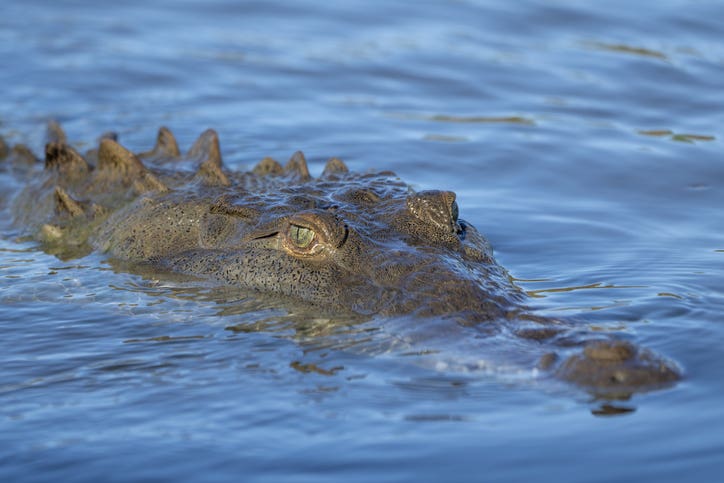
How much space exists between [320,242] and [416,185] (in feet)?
11.6

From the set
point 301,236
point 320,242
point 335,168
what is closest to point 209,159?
point 335,168

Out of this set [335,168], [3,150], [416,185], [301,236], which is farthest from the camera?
[3,150]

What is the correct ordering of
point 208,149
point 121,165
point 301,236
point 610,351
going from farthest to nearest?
point 208,149 < point 121,165 < point 301,236 < point 610,351

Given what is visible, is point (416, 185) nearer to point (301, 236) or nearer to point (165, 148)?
point (165, 148)

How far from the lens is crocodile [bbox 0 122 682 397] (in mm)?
5324

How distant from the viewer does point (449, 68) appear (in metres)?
13.6

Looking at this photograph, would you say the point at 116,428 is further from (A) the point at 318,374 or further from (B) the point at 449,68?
(B) the point at 449,68

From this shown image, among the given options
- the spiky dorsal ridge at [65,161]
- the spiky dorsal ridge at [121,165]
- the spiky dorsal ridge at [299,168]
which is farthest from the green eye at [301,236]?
the spiky dorsal ridge at [65,161]

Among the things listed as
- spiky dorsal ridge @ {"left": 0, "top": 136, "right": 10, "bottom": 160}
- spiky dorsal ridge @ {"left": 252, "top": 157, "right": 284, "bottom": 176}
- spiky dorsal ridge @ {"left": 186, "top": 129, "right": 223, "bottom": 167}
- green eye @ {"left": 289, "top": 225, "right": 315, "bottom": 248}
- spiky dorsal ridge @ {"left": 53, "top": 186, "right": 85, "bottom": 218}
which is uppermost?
spiky dorsal ridge @ {"left": 0, "top": 136, "right": 10, "bottom": 160}

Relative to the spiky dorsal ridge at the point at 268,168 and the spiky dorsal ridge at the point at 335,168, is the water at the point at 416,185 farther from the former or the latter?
the spiky dorsal ridge at the point at 268,168

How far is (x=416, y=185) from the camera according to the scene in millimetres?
9773

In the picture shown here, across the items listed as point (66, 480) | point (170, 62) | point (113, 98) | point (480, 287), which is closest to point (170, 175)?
point (480, 287)

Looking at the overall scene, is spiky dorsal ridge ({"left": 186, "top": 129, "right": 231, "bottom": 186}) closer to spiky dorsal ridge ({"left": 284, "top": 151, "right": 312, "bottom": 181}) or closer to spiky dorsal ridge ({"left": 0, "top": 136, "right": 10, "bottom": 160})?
spiky dorsal ridge ({"left": 284, "top": 151, "right": 312, "bottom": 181})

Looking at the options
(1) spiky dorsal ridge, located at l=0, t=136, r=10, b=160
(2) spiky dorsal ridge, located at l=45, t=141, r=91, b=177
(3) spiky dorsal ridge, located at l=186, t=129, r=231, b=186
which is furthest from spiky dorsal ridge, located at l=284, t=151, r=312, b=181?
(1) spiky dorsal ridge, located at l=0, t=136, r=10, b=160
